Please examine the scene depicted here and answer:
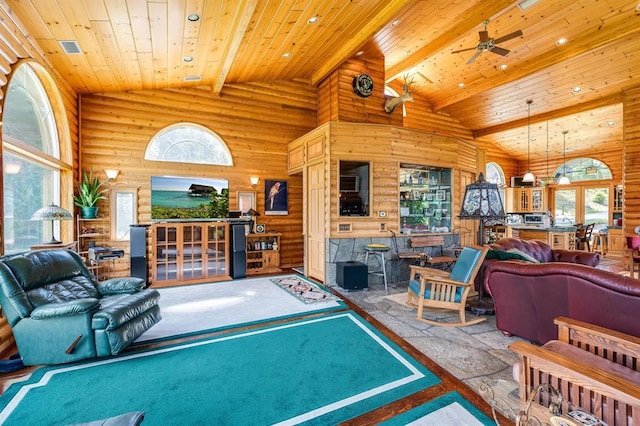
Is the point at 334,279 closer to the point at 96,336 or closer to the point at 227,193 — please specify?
the point at 227,193

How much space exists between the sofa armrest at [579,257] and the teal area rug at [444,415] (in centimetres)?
376

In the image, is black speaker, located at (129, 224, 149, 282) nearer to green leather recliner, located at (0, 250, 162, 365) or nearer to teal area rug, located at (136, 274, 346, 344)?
teal area rug, located at (136, 274, 346, 344)

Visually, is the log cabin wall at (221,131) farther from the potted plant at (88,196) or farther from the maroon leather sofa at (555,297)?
the maroon leather sofa at (555,297)

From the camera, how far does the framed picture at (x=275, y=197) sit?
284 inches

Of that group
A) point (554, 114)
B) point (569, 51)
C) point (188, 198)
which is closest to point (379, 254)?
point (188, 198)

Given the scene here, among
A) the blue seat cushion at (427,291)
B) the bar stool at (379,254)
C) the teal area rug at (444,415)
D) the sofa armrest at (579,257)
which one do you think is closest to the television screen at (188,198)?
the bar stool at (379,254)

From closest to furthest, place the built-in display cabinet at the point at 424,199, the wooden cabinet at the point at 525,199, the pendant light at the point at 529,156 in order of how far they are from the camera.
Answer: the built-in display cabinet at the point at 424,199, the pendant light at the point at 529,156, the wooden cabinet at the point at 525,199

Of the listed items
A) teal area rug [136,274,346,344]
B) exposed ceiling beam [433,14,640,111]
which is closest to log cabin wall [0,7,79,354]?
teal area rug [136,274,346,344]

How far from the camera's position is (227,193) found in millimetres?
6742

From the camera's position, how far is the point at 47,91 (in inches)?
175

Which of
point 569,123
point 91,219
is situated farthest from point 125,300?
point 569,123

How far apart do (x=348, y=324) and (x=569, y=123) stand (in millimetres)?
9971

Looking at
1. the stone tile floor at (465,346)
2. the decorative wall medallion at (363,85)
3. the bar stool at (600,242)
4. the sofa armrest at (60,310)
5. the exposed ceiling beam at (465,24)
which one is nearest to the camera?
the stone tile floor at (465,346)

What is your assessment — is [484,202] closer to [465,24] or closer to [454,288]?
[454,288]
